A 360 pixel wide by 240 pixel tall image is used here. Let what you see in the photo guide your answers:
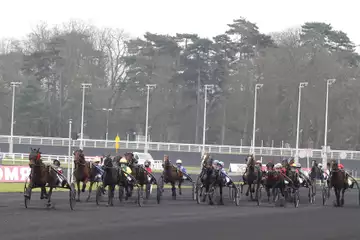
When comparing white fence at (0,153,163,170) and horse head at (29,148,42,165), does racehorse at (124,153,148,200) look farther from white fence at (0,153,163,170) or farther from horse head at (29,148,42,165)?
white fence at (0,153,163,170)

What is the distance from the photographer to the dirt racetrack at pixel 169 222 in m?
15.8

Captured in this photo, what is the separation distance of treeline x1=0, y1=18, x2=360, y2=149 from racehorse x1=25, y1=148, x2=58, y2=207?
63194mm

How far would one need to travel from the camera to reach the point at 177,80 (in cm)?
9256

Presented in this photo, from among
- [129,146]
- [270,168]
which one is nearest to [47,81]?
[129,146]

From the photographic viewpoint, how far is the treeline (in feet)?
282

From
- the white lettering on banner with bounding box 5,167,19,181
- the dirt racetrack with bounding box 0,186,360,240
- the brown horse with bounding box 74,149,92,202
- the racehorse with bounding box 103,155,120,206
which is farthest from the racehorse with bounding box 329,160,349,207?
the white lettering on banner with bounding box 5,167,19,181

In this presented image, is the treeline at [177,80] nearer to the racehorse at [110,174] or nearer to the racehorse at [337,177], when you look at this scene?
the racehorse at [337,177]

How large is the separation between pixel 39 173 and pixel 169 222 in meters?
4.22

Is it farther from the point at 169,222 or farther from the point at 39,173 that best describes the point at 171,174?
the point at 169,222

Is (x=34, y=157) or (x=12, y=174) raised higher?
(x=34, y=157)

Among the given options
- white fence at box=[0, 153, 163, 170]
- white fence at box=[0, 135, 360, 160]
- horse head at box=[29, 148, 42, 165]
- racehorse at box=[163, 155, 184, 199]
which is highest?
horse head at box=[29, 148, 42, 165]

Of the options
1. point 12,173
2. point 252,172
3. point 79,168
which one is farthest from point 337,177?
point 12,173

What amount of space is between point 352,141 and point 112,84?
27947 millimetres

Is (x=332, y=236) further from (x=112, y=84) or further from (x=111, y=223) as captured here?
(x=112, y=84)
